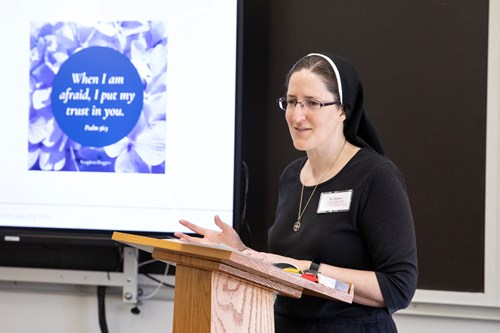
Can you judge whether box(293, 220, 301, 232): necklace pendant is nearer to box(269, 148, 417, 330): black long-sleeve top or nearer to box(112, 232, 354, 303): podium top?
box(269, 148, 417, 330): black long-sleeve top

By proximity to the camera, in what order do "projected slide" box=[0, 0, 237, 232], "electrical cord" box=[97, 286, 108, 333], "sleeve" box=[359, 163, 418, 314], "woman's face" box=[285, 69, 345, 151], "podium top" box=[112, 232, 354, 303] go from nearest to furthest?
"podium top" box=[112, 232, 354, 303], "sleeve" box=[359, 163, 418, 314], "woman's face" box=[285, 69, 345, 151], "projected slide" box=[0, 0, 237, 232], "electrical cord" box=[97, 286, 108, 333]

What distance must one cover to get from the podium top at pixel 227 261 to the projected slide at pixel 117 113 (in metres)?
1.45

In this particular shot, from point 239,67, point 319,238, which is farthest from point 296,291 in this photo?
point 239,67

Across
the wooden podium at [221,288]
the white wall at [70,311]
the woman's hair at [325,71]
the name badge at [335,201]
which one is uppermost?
the woman's hair at [325,71]

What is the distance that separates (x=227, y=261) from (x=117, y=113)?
1.91 m

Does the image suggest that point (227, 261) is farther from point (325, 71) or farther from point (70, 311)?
point (70, 311)

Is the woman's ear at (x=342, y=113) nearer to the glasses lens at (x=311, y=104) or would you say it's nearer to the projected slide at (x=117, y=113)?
the glasses lens at (x=311, y=104)

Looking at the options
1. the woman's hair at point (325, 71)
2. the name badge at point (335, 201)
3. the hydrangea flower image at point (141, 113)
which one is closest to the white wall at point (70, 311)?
the hydrangea flower image at point (141, 113)

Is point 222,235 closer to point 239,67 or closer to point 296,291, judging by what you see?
point 296,291

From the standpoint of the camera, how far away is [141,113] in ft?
10.7

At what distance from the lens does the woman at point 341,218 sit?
191 centimetres

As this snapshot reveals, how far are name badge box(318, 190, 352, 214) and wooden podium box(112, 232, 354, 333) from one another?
0.30m

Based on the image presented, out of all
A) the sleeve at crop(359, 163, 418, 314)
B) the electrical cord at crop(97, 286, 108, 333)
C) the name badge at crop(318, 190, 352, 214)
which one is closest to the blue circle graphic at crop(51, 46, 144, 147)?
the electrical cord at crop(97, 286, 108, 333)

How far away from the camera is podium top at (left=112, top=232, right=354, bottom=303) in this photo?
4.95ft
